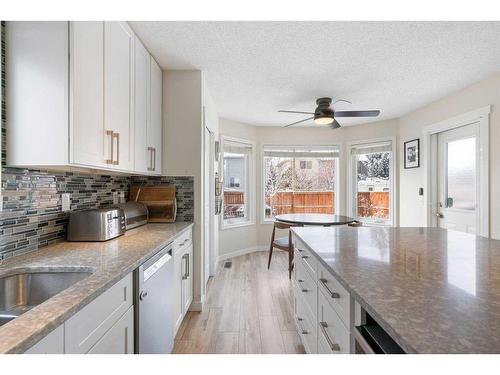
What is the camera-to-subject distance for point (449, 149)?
346cm

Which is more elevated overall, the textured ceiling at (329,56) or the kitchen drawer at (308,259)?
the textured ceiling at (329,56)

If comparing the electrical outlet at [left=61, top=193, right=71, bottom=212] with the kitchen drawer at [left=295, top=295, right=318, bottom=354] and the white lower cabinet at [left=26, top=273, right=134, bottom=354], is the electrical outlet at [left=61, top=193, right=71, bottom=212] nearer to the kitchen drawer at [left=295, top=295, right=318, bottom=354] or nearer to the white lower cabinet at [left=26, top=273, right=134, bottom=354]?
the white lower cabinet at [left=26, top=273, right=134, bottom=354]

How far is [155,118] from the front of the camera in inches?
94.7

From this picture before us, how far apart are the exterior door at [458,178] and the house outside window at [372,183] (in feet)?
3.13

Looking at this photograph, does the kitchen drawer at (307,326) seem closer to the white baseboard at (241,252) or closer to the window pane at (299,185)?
the white baseboard at (241,252)

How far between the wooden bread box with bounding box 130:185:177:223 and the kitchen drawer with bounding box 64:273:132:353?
1282 mm

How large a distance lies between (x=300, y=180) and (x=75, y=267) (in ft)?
13.9

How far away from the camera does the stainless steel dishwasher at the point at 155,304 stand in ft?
4.39

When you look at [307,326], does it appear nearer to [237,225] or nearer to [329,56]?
[329,56]

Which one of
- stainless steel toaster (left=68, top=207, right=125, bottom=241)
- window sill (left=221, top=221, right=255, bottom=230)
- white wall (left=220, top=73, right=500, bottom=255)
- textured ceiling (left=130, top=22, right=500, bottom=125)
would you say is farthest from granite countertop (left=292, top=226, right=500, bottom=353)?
window sill (left=221, top=221, right=255, bottom=230)

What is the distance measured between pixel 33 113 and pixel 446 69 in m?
3.32

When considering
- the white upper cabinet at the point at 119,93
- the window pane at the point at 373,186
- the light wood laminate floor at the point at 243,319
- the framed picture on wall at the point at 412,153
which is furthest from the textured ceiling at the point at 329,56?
the light wood laminate floor at the point at 243,319
